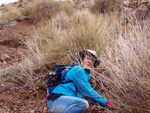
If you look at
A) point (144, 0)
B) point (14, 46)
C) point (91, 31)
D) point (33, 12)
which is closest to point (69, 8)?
point (33, 12)

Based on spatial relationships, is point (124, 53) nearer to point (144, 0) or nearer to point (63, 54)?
point (63, 54)

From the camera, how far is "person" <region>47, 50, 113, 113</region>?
7.20 ft

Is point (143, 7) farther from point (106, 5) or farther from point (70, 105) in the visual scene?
point (70, 105)

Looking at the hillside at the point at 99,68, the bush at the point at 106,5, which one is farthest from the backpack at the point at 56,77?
the bush at the point at 106,5

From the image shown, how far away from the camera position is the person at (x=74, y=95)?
2195mm

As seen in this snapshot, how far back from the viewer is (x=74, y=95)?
2480 mm

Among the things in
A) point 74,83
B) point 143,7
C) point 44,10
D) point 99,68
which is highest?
point 99,68

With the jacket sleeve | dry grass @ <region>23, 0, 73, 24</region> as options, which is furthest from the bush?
the jacket sleeve

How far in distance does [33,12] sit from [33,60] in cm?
879

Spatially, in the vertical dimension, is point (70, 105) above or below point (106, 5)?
above

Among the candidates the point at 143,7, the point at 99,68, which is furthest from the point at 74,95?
the point at 143,7

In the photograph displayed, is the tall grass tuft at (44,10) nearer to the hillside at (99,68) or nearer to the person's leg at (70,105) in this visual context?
the hillside at (99,68)

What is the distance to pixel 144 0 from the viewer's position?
31.5ft

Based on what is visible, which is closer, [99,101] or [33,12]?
[99,101]
